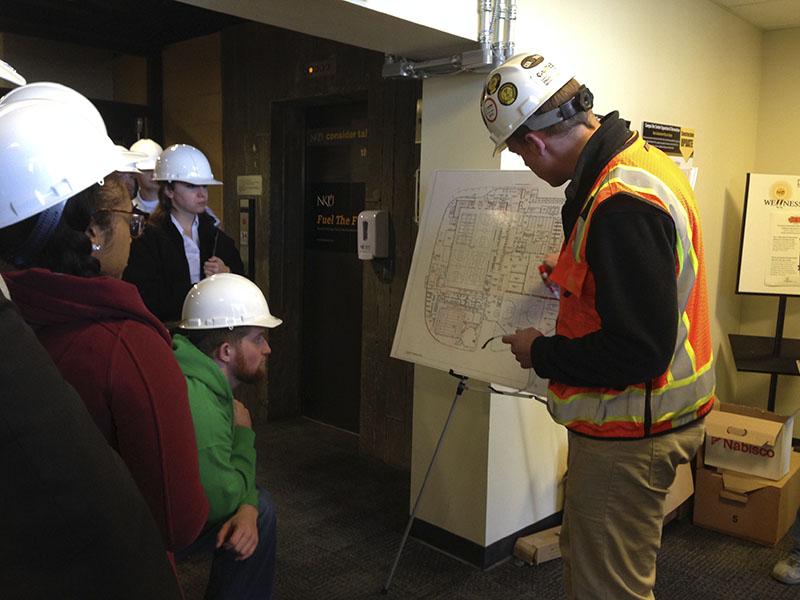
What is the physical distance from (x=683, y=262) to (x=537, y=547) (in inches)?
66.6

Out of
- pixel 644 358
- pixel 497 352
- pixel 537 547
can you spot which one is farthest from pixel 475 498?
pixel 644 358

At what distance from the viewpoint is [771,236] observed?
3.87 m

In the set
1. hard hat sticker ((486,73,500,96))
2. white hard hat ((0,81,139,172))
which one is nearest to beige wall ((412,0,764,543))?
hard hat sticker ((486,73,500,96))

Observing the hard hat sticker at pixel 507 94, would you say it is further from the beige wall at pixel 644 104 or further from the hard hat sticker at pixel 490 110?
the beige wall at pixel 644 104

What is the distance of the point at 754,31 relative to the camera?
4102 millimetres

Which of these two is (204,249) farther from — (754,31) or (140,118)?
(754,31)

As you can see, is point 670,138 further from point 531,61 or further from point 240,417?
point 240,417

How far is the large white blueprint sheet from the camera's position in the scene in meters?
2.17

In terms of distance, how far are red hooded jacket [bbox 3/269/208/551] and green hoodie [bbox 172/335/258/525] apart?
47 cm

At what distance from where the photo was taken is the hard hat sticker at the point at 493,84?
1700 mm

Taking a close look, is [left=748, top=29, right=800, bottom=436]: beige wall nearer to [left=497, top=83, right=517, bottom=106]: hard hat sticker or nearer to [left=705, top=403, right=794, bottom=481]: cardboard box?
[left=705, top=403, right=794, bottom=481]: cardboard box

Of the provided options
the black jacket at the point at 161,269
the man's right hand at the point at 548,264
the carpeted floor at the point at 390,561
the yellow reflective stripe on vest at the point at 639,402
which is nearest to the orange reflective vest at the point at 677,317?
the yellow reflective stripe on vest at the point at 639,402

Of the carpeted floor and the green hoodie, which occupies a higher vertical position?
the green hoodie

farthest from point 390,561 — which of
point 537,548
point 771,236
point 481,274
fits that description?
point 771,236
